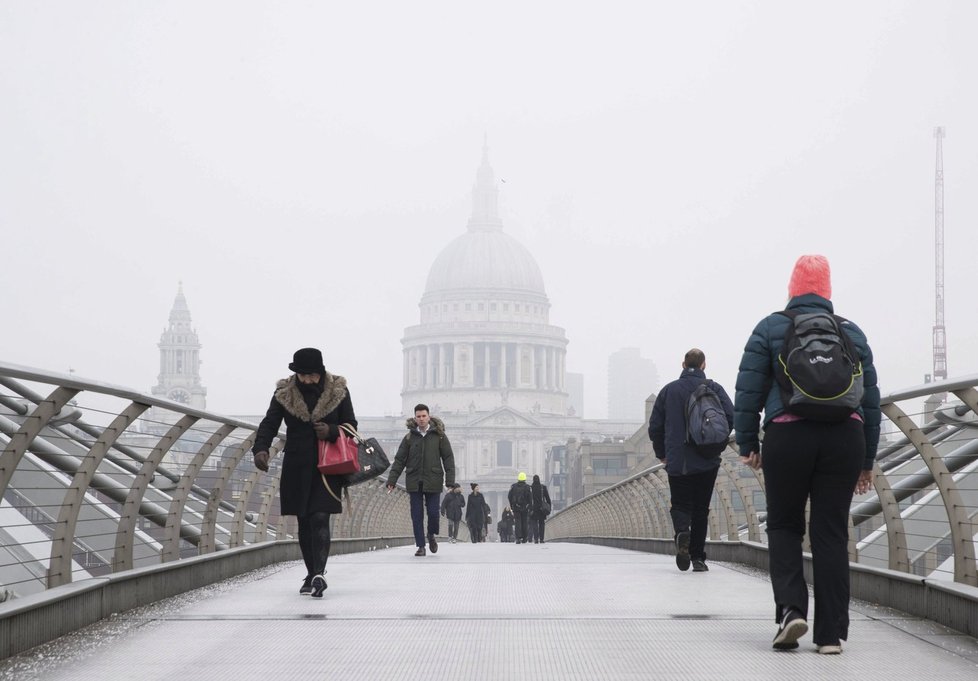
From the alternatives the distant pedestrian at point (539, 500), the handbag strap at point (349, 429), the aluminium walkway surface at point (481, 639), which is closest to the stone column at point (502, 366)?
the distant pedestrian at point (539, 500)

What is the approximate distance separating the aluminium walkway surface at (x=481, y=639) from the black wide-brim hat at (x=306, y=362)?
1.39 metres

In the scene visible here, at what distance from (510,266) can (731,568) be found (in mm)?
177550

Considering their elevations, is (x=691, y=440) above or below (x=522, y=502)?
above

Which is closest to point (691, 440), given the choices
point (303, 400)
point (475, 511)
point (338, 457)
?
point (338, 457)

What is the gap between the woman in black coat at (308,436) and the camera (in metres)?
9.80

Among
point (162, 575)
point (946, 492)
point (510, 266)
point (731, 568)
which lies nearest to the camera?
point (946, 492)

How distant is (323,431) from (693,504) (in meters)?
3.80

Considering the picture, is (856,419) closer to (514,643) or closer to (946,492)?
(946,492)

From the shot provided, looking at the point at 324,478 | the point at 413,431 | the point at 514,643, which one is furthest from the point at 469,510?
the point at 514,643

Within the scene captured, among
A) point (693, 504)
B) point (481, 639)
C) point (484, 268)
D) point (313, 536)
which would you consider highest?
point (484, 268)

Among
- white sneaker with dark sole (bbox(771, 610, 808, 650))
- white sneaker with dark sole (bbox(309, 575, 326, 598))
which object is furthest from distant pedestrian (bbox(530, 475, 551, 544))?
white sneaker with dark sole (bbox(771, 610, 808, 650))

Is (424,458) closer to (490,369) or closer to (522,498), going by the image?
(522,498)

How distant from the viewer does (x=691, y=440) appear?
466 inches

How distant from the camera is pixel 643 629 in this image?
771 centimetres
